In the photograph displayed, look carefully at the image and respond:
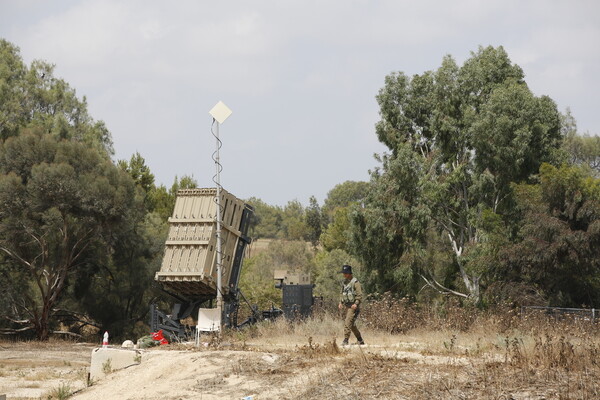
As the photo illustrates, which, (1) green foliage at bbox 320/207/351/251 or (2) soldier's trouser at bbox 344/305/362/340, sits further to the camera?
(1) green foliage at bbox 320/207/351/251

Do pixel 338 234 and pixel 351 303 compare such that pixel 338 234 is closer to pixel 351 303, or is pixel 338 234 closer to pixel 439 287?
pixel 439 287

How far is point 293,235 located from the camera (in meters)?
98.9

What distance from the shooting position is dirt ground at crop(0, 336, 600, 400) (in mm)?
11617

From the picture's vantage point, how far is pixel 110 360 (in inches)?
661

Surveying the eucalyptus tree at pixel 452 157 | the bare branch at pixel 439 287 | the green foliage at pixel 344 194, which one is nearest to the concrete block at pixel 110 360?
the eucalyptus tree at pixel 452 157

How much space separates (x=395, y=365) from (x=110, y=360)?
682cm

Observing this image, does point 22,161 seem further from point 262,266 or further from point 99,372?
point 262,266

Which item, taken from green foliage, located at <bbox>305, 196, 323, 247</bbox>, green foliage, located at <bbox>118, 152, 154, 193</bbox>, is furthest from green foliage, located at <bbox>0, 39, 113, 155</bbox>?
green foliage, located at <bbox>305, 196, 323, 247</bbox>

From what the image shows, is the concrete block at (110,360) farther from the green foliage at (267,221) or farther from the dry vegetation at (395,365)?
the green foliage at (267,221)

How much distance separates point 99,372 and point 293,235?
82252mm

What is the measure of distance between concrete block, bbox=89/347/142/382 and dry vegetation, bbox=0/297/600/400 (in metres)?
0.55

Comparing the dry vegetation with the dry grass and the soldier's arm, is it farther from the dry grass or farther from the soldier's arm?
the soldier's arm

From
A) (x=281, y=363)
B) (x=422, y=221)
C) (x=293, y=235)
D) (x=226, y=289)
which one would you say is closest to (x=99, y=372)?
(x=281, y=363)

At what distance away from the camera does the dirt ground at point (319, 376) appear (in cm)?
1162
